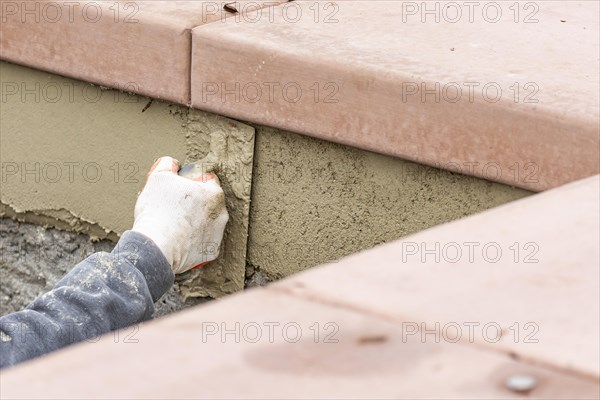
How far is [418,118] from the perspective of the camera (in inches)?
79.0

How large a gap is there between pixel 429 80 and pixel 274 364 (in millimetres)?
1075

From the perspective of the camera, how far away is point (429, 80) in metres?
1.99

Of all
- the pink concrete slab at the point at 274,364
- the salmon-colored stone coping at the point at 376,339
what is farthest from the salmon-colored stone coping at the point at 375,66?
the pink concrete slab at the point at 274,364

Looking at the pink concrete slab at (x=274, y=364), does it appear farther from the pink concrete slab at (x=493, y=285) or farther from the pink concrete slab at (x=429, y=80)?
the pink concrete slab at (x=429, y=80)

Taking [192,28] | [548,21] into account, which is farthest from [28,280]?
[548,21]

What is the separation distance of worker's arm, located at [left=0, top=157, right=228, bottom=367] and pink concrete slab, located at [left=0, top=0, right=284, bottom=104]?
0.19m

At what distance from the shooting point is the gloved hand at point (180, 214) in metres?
2.31

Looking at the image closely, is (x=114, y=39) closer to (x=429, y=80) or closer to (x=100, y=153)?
(x=100, y=153)

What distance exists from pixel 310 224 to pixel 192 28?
1.49ft

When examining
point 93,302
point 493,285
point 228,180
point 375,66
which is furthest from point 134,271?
point 493,285

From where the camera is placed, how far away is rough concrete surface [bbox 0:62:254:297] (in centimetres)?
234

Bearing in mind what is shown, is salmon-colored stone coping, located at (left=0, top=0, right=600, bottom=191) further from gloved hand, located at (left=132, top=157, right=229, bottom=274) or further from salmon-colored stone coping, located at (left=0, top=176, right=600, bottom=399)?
salmon-colored stone coping, located at (left=0, top=176, right=600, bottom=399)

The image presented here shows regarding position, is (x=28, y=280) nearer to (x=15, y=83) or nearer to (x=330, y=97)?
(x=15, y=83)

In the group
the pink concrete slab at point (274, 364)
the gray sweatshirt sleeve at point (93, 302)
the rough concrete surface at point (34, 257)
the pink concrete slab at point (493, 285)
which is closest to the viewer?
the pink concrete slab at point (274, 364)
